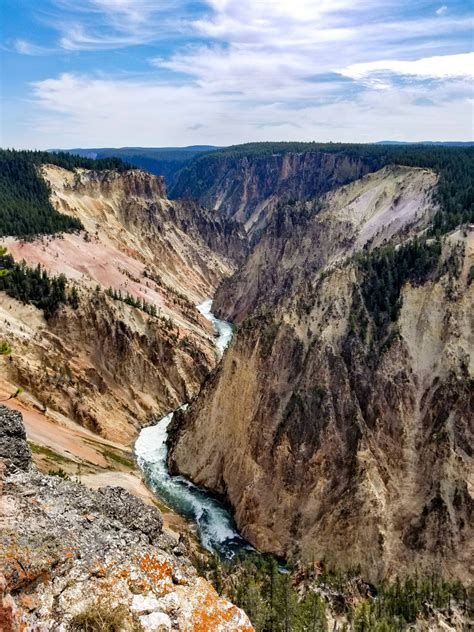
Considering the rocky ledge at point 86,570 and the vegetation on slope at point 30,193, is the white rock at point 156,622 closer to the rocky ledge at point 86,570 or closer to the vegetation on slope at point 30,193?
the rocky ledge at point 86,570

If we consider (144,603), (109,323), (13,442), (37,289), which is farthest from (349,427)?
(37,289)

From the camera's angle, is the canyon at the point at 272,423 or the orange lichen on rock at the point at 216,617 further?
the canyon at the point at 272,423

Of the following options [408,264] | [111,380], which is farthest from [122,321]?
[408,264]

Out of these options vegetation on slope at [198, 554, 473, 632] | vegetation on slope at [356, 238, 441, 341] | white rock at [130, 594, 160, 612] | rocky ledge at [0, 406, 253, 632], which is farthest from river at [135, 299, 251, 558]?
white rock at [130, 594, 160, 612]

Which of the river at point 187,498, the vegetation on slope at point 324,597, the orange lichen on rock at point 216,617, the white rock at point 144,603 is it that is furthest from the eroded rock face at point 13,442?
the river at point 187,498

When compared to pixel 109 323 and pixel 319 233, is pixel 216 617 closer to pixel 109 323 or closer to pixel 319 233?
pixel 109 323

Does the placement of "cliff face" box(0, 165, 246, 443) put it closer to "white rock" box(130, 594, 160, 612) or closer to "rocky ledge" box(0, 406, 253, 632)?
"rocky ledge" box(0, 406, 253, 632)
